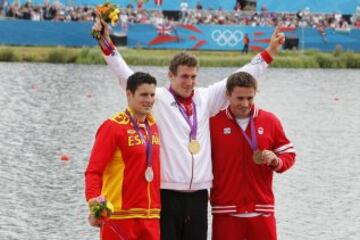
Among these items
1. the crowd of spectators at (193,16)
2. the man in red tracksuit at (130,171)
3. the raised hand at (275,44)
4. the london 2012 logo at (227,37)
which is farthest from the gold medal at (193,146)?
the london 2012 logo at (227,37)

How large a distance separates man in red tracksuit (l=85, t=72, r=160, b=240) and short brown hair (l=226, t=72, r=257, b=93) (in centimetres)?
70

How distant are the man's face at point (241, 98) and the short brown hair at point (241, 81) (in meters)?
0.03

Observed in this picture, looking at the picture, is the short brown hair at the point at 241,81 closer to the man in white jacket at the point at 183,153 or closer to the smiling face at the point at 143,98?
the man in white jacket at the point at 183,153

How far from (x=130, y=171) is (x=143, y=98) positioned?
0.55 meters

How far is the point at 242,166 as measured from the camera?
8.66 metres

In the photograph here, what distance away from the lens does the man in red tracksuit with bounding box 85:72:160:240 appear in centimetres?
813

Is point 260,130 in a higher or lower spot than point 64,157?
higher

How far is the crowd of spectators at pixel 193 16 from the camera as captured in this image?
53.3 m

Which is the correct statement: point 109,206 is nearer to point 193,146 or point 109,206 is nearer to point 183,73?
point 193,146

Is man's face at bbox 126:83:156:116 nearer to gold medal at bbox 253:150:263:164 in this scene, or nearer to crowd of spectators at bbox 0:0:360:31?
gold medal at bbox 253:150:263:164

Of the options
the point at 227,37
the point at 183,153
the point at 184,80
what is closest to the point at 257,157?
the point at 183,153

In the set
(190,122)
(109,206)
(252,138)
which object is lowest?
→ (109,206)

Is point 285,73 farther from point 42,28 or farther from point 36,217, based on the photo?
point 36,217

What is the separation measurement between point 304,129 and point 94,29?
62.4 ft
